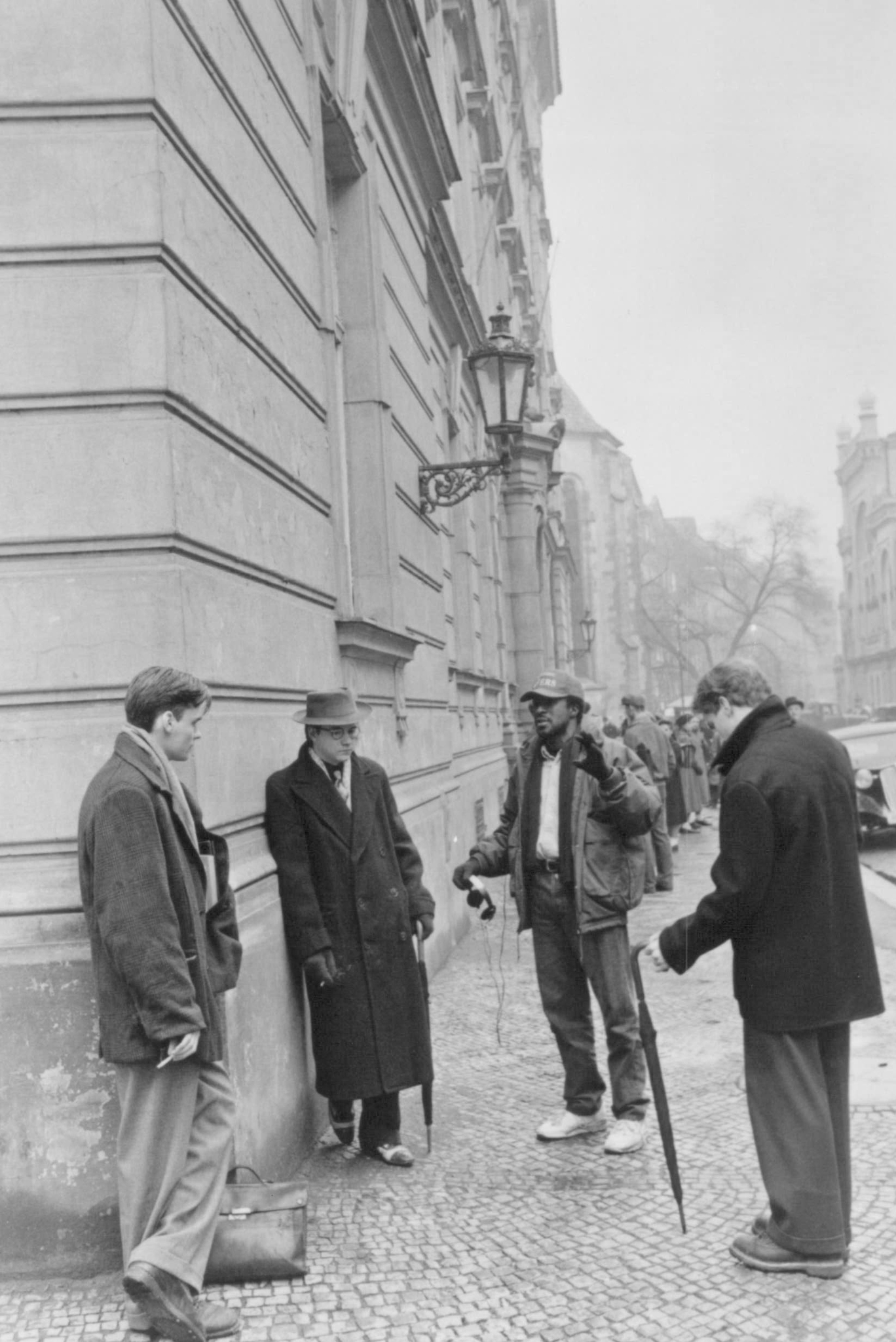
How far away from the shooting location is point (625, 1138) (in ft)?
15.6

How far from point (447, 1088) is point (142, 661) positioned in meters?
2.90

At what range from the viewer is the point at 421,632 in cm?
890

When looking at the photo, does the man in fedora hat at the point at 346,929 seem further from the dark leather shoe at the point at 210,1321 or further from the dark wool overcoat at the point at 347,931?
the dark leather shoe at the point at 210,1321

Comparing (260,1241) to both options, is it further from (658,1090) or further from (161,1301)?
(658,1090)

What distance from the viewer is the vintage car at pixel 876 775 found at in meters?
14.0

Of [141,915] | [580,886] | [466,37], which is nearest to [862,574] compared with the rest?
[466,37]

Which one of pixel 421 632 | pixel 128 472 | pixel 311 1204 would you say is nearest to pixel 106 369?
pixel 128 472

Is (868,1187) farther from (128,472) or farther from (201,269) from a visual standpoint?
(201,269)

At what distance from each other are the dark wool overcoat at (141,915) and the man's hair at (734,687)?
1668mm

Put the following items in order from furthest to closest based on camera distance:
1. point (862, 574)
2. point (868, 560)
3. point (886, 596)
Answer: point (862, 574), point (868, 560), point (886, 596)

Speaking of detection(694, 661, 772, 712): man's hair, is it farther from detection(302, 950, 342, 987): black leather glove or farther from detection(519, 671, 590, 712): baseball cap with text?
detection(302, 950, 342, 987): black leather glove

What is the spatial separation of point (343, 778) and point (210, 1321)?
210cm

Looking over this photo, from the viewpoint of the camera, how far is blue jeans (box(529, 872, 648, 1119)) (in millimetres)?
4871

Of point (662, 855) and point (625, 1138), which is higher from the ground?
point (662, 855)
